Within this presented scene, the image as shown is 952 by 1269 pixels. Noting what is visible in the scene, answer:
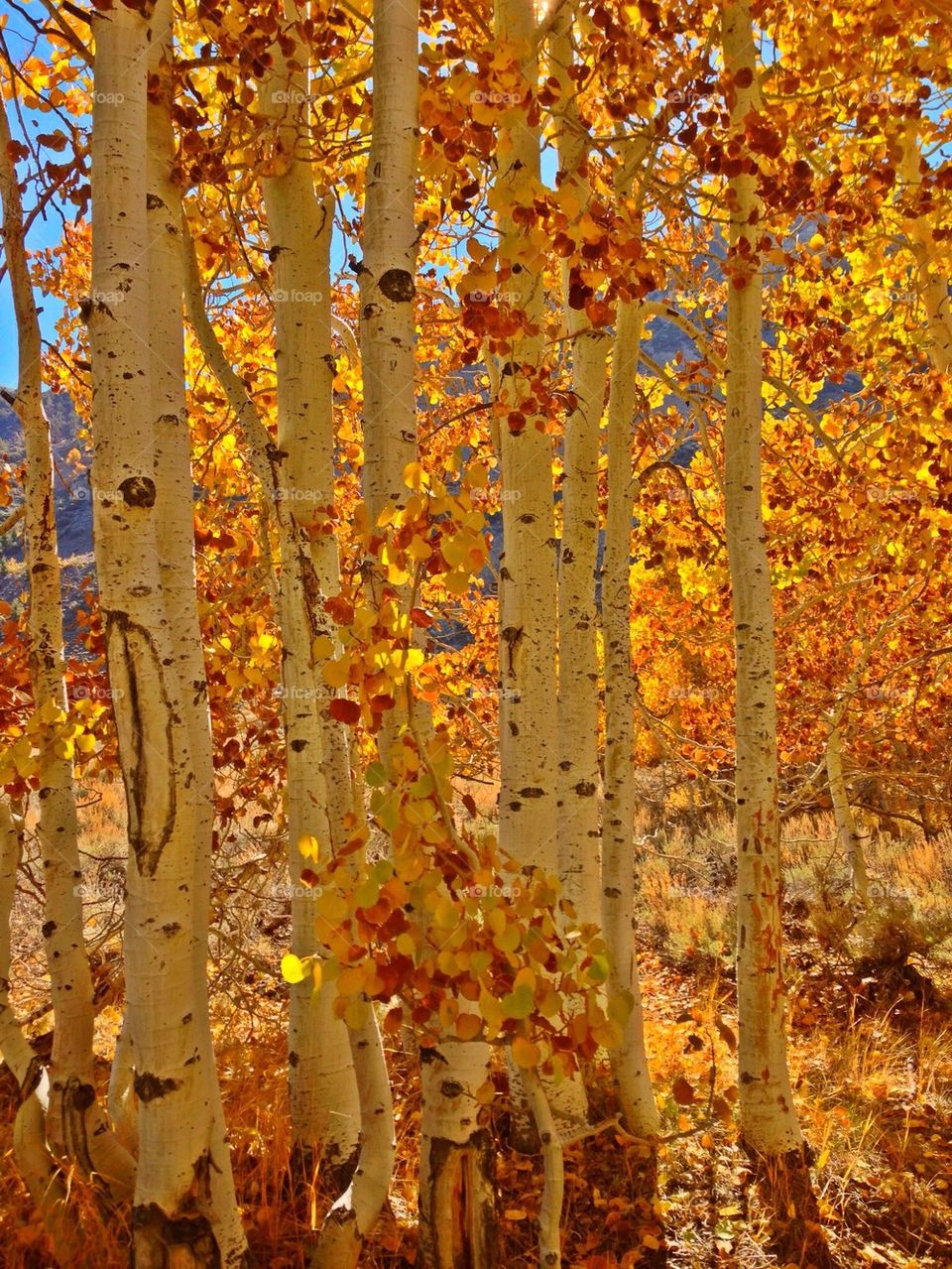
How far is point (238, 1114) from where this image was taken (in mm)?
3420

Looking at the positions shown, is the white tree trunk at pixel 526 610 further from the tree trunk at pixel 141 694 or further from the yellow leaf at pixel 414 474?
the tree trunk at pixel 141 694

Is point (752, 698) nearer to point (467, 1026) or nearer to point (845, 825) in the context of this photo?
point (467, 1026)

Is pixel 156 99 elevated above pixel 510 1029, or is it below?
above

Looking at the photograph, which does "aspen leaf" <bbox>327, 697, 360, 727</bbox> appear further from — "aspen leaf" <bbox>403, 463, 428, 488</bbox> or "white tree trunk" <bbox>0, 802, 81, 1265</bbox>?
"white tree trunk" <bbox>0, 802, 81, 1265</bbox>

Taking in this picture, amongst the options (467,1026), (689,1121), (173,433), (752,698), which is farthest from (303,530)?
(689,1121)

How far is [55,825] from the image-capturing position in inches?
111

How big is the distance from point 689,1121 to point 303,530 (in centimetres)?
336

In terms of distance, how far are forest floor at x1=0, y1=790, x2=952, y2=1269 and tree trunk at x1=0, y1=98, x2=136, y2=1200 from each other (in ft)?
0.75

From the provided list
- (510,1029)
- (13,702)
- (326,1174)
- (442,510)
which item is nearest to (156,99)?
(442,510)

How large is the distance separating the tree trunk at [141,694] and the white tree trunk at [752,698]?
7.56ft

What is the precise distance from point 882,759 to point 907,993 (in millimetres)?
4520

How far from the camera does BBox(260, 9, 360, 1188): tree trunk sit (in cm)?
261

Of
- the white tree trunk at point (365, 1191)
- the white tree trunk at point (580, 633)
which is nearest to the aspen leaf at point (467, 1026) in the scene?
the white tree trunk at point (365, 1191)

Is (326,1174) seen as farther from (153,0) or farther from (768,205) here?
(768,205)
